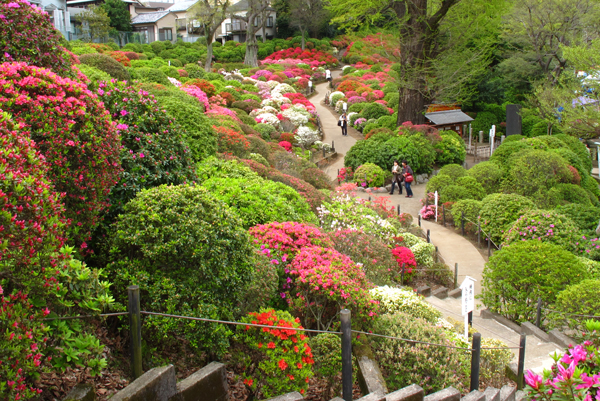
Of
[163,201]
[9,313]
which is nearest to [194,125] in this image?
[163,201]

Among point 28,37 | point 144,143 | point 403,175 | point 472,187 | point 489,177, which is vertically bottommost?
point 472,187

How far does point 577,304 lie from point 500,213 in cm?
622

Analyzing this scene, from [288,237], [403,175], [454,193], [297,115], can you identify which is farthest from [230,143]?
[297,115]

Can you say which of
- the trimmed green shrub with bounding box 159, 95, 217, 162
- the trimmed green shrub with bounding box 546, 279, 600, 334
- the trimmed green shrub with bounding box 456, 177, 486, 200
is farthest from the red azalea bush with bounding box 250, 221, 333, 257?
the trimmed green shrub with bounding box 456, 177, 486, 200

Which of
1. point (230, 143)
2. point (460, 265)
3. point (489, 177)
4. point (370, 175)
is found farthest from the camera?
point (370, 175)

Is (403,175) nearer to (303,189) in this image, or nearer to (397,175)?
(397,175)

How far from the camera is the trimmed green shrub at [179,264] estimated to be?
16.1 ft

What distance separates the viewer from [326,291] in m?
6.09

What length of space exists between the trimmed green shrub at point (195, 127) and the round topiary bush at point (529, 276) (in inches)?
251

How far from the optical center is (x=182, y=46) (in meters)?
48.0

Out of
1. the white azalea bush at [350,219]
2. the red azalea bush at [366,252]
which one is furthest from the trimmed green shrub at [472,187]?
the red azalea bush at [366,252]

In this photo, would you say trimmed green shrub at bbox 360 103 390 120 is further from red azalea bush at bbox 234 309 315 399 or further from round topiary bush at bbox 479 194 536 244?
red azalea bush at bbox 234 309 315 399

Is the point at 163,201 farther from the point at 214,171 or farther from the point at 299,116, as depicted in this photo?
the point at 299,116

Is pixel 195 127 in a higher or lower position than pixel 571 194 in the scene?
higher
